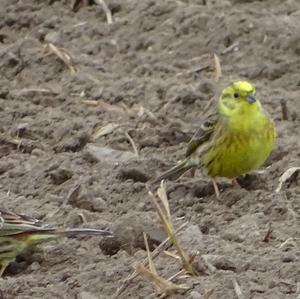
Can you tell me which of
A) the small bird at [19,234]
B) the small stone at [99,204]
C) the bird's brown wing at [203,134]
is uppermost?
the small bird at [19,234]

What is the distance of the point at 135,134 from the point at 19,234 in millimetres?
2106

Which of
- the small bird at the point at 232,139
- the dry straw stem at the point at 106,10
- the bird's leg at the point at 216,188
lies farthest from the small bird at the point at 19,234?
the dry straw stem at the point at 106,10

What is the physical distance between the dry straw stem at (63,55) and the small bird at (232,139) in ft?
6.18

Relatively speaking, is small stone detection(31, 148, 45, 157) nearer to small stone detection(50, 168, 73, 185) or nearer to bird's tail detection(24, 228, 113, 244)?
small stone detection(50, 168, 73, 185)

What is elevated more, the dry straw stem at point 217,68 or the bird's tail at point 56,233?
the bird's tail at point 56,233

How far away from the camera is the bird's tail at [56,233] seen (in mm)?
7664

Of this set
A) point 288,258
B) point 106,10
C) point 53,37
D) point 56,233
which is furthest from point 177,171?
point 106,10

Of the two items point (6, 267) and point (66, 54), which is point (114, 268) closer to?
point (6, 267)

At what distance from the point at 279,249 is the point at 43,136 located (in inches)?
114

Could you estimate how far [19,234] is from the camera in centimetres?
783

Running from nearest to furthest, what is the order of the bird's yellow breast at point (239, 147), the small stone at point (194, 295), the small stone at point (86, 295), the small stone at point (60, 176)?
the small stone at point (194, 295) → the small stone at point (86, 295) → the small stone at point (60, 176) → the bird's yellow breast at point (239, 147)

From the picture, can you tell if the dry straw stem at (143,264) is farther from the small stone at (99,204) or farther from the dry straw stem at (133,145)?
the dry straw stem at (133,145)

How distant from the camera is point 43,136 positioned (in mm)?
9891

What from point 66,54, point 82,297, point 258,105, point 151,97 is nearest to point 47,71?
point 66,54
